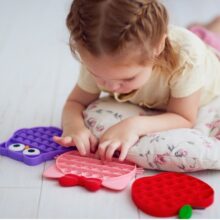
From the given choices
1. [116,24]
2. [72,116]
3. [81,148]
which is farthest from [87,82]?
[116,24]

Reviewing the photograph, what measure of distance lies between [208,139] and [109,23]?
31 centimetres

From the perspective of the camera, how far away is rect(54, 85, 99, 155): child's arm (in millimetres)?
1043

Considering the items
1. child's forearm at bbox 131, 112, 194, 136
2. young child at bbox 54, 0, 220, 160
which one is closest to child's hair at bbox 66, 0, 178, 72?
young child at bbox 54, 0, 220, 160

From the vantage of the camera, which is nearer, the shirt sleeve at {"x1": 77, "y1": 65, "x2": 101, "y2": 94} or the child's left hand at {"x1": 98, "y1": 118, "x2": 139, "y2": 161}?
the child's left hand at {"x1": 98, "y1": 118, "x2": 139, "y2": 161}

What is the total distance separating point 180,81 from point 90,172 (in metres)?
0.26

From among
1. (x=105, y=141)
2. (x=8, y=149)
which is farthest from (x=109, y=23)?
(x=8, y=149)

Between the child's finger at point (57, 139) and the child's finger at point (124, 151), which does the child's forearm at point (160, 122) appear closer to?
the child's finger at point (124, 151)

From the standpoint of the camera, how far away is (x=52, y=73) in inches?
61.1

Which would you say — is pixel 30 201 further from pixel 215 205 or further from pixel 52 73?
pixel 52 73

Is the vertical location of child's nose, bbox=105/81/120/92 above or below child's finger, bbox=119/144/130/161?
above

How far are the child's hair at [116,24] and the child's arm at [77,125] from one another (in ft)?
0.65

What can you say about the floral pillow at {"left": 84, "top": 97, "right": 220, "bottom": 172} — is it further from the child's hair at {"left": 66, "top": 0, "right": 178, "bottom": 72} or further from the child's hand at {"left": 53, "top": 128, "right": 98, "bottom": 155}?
the child's hair at {"left": 66, "top": 0, "right": 178, "bottom": 72}

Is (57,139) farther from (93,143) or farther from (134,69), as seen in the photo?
(134,69)

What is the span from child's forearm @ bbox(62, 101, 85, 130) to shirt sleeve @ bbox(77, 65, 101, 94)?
42 millimetres
